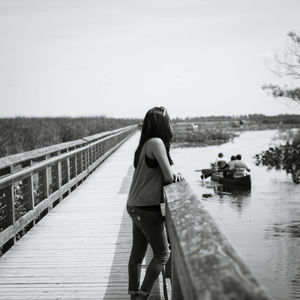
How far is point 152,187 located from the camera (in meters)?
4.05

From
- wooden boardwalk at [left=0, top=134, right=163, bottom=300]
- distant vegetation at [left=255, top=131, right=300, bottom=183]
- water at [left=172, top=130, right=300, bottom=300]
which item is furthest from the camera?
distant vegetation at [left=255, top=131, right=300, bottom=183]

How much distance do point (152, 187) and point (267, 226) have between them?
1549cm

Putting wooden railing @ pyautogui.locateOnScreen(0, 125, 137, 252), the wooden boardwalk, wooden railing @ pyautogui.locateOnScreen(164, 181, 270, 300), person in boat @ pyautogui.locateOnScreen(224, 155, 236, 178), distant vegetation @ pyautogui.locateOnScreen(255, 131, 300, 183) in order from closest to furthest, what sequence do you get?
1. wooden railing @ pyautogui.locateOnScreen(164, 181, 270, 300)
2. the wooden boardwalk
3. wooden railing @ pyautogui.locateOnScreen(0, 125, 137, 252)
4. person in boat @ pyautogui.locateOnScreen(224, 155, 236, 178)
5. distant vegetation @ pyautogui.locateOnScreen(255, 131, 300, 183)

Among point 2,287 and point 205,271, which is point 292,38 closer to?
point 2,287

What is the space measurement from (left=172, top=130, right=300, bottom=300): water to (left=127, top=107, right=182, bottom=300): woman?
5.53 ft

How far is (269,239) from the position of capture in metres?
16.6

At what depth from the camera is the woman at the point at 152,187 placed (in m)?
3.98

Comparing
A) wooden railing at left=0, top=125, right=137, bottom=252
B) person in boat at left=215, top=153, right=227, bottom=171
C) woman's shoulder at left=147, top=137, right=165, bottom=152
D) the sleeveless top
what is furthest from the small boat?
woman's shoulder at left=147, top=137, right=165, bottom=152

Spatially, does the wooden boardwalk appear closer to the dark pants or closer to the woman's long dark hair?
the dark pants

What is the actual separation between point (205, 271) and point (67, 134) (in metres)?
28.7

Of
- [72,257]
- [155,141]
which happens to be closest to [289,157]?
[72,257]

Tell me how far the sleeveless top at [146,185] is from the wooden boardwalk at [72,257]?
1171mm

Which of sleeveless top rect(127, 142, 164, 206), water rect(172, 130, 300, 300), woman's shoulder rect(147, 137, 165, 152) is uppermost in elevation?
woman's shoulder rect(147, 137, 165, 152)

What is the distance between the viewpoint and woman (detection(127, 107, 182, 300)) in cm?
398
